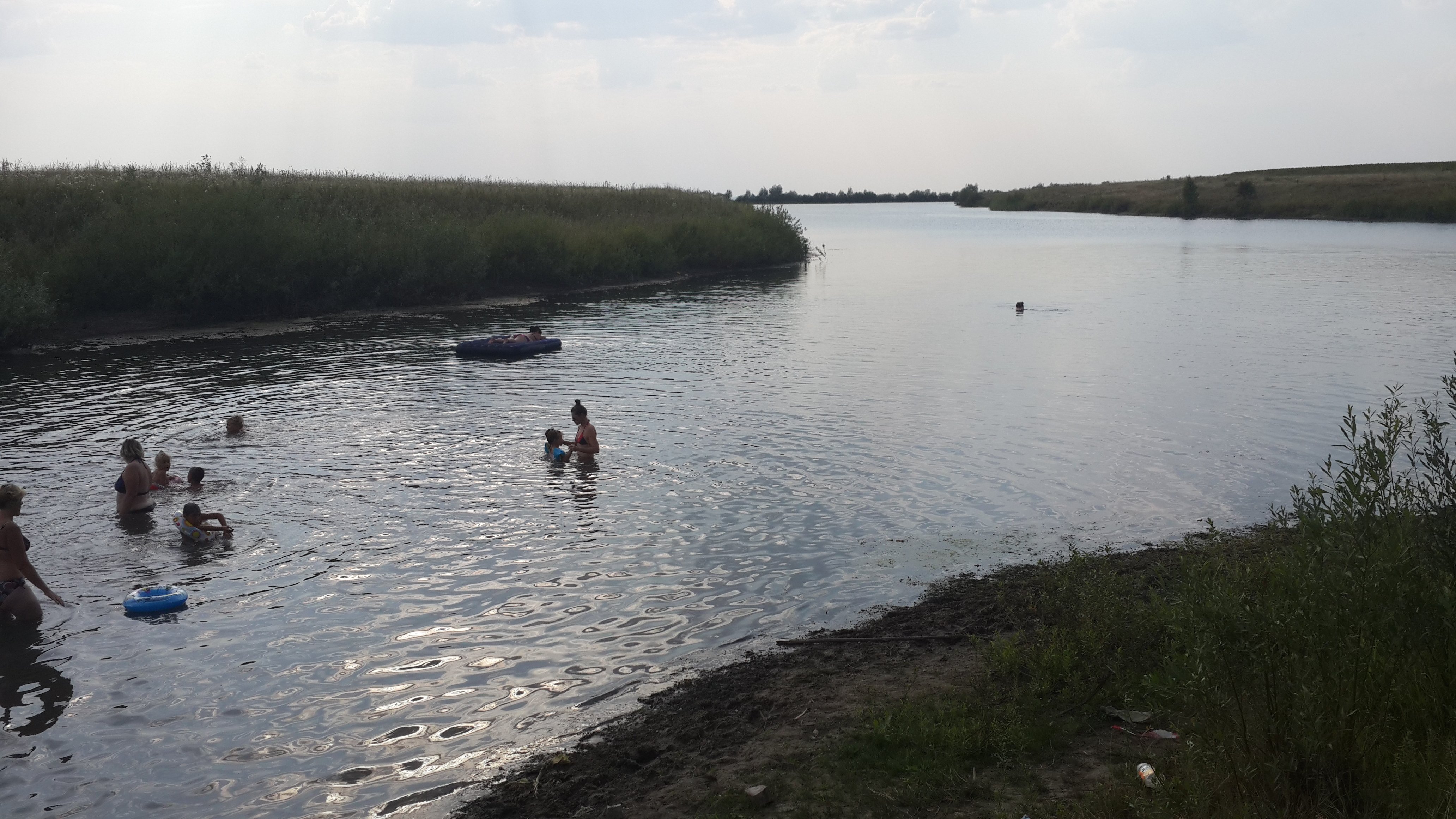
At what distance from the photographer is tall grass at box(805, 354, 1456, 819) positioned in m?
5.56

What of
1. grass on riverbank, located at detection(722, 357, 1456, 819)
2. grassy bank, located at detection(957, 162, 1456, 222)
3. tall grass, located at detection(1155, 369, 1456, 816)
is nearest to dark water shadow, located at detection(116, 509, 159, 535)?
grass on riverbank, located at detection(722, 357, 1456, 819)

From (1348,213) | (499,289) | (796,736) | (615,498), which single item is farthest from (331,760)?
(1348,213)

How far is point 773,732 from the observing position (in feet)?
26.7

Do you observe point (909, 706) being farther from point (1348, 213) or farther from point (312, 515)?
point (1348, 213)

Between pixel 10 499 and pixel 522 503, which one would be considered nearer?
pixel 10 499

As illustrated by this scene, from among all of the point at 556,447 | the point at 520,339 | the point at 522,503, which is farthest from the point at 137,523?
the point at 520,339

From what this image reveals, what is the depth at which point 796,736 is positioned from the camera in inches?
314

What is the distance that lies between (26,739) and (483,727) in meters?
3.84

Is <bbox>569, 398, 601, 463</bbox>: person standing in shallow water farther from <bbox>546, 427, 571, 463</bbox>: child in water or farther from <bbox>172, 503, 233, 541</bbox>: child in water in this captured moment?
<bbox>172, 503, 233, 541</bbox>: child in water

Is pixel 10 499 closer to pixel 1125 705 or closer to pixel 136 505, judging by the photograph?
pixel 136 505

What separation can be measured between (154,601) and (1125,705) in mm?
10002

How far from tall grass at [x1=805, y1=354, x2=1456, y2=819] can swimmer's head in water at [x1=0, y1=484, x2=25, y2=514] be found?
9278 mm

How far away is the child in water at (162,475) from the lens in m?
16.5

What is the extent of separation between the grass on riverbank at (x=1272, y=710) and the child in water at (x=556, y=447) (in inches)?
422
